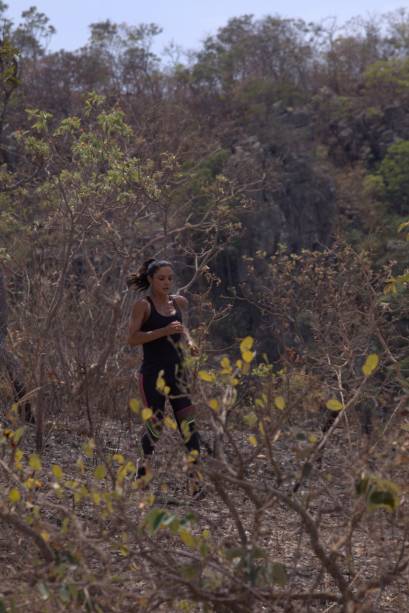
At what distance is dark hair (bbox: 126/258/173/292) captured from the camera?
5.63 m

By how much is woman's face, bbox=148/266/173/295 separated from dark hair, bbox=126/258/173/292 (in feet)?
0.07

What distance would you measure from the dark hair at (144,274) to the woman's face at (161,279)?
0.07ft

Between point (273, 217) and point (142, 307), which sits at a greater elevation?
point (142, 307)

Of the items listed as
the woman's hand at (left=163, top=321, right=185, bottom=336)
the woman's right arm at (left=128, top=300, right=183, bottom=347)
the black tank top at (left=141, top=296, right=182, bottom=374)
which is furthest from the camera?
the black tank top at (left=141, top=296, right=182, bottom=374)

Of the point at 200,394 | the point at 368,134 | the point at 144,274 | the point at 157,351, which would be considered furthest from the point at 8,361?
the point at 368,134

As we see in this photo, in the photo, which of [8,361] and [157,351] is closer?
[157,351]

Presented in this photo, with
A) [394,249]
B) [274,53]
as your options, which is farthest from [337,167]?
[394,249]

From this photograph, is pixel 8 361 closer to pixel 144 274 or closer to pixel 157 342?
pixel 144 274

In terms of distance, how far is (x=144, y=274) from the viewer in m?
5.78

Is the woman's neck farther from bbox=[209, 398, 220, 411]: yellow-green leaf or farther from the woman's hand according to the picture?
bbox=[209, 398, 220, 411]: yellow-green leaf

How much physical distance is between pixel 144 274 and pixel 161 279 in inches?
7.8

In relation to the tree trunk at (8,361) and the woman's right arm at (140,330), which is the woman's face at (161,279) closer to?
the woman's right arm at (140,330)

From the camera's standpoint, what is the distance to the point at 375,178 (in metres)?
29.0

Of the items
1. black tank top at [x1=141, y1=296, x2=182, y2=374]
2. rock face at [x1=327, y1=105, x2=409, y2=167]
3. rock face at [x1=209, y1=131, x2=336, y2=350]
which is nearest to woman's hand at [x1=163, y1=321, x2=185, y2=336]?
black tank top at [x1=141, y1=296, x2=182, y2=374]
